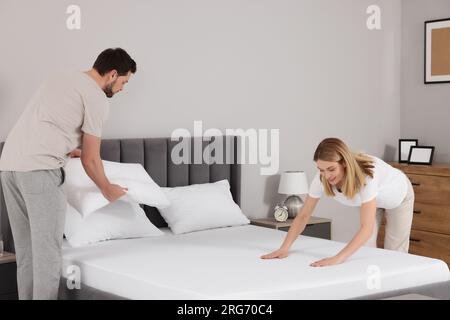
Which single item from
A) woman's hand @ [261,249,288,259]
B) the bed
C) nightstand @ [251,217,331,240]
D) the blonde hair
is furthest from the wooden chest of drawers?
woman's hand @ [261,249,288,259]

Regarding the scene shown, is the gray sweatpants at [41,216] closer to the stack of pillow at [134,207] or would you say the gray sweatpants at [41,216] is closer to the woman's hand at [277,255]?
the stack of pillow at [134,207]

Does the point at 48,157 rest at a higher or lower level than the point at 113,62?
lower

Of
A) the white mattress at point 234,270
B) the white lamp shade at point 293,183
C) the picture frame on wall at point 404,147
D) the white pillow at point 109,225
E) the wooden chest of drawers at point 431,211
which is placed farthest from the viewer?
the picture frame on wall at point 404,147

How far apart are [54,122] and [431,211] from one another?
3206 millimetres

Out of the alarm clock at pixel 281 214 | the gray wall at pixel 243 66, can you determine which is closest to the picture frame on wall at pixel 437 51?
the gray wall at pixel 243 66

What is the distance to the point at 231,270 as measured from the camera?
10.8 ft

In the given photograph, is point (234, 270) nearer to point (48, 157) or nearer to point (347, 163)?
point (347, 163)

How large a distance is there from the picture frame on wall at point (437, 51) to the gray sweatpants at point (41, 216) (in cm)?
352

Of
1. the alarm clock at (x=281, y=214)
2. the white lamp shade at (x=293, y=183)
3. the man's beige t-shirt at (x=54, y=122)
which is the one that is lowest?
the alarm clock at (x=281, y=214)

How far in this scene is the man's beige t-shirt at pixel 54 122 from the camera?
11.0 ft

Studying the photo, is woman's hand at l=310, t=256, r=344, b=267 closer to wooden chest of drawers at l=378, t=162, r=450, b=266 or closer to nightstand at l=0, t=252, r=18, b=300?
nightstand at l=0, t=252, r=18, b=300

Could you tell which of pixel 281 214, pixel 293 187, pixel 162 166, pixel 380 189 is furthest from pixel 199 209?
pixel 380 189

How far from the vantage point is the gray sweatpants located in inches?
131
